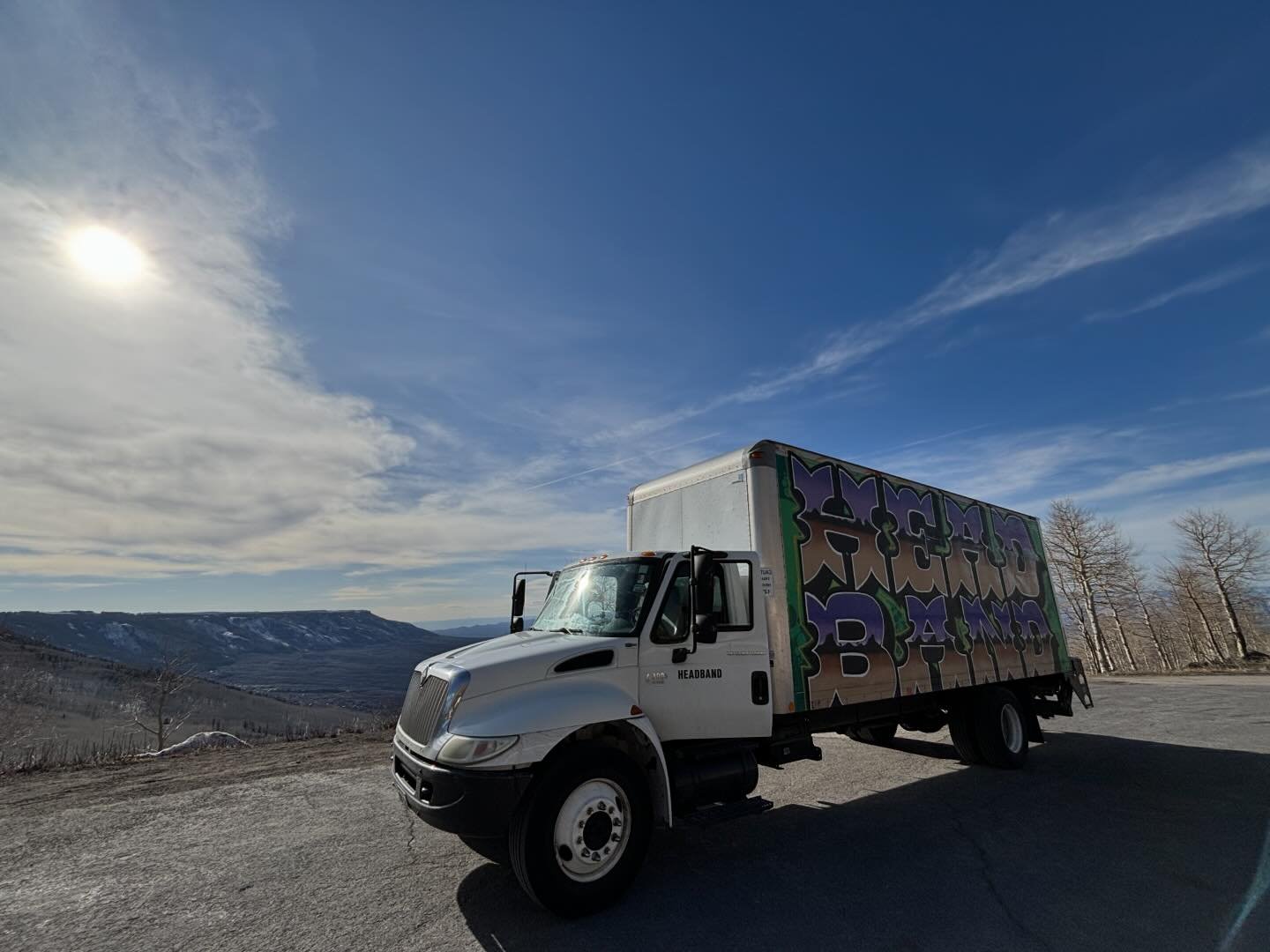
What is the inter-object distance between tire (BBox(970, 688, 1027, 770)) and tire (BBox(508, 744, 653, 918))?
6.60 metres

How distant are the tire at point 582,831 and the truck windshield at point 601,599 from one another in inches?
45.9

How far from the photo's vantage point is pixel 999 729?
29.0ft

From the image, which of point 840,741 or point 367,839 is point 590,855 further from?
point 840,741

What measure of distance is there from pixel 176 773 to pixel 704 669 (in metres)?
9.25

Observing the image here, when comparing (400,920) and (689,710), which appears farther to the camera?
(689,710)

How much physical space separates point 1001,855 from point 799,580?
304cm

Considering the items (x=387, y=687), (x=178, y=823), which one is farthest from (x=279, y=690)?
(x=178, y=823)

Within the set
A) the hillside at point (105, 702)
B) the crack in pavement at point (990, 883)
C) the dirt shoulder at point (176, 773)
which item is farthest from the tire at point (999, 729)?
the hillside at point (105, 702)

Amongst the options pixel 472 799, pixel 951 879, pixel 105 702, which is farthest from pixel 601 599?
pixel 105 702

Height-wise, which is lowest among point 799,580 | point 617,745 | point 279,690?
point 279,690

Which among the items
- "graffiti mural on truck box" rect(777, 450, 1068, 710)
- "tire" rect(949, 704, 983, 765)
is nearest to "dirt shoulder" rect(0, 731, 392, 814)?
"graffiti mural on truck box" rect(777, 450, 1068, 710)

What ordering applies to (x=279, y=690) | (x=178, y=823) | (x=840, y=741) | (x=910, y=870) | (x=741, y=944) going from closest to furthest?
1. (x=741, y=944)
2. (x=910, y=870)
3. (x=178, y=823)
4. (x=840, y=741)
5. (x=279, y=690)

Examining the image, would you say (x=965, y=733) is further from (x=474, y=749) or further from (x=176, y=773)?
(x=176, y=773)

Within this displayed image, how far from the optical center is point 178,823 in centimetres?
650
